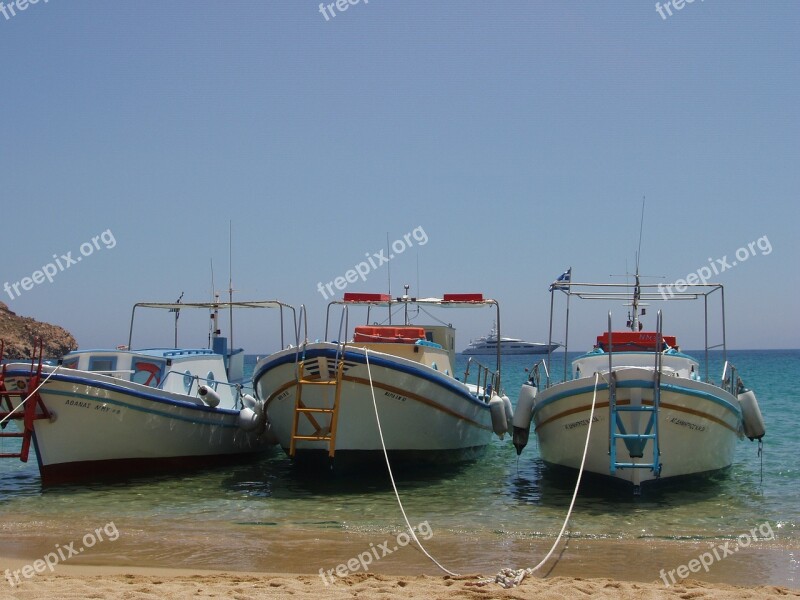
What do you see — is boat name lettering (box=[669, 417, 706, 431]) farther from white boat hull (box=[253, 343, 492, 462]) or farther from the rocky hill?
Answer: the rocky hill

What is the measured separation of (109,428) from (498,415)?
747 centimetres

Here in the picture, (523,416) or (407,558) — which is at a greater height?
(523,416)

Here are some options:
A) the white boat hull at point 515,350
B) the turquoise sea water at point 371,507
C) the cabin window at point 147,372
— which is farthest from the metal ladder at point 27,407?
the white boat hull at point 515,350

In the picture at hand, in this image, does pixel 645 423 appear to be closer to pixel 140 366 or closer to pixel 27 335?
pixel 140 366

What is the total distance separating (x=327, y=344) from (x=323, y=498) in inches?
95.9

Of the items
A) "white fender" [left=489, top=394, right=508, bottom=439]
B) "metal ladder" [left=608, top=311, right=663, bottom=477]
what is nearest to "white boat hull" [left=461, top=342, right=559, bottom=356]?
"white fender" [left=489, top=394, right=508, bottom=439]

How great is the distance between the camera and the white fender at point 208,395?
50.2 ft

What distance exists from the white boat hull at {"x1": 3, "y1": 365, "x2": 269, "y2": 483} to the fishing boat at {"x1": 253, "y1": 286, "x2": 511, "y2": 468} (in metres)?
1.66

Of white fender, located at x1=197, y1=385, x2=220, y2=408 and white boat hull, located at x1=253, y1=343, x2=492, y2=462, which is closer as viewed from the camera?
white boat hull, located at x1=253, y1=343, x2=492, y2=462

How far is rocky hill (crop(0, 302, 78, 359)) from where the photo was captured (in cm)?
8750

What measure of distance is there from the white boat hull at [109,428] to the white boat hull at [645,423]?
6631 mm

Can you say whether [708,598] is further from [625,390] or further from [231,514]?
[231,514]

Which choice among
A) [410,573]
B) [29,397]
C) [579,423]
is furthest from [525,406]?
[29,397]

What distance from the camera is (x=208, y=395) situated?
607 inches
